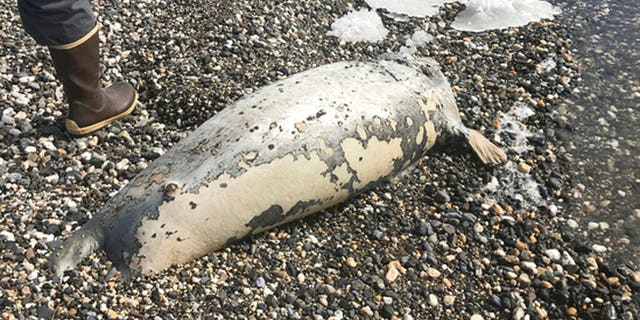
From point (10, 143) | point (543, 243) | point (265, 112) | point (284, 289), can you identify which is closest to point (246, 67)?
point (265, 112)

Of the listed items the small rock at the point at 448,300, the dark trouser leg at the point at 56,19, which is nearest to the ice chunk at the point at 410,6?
the dark trouser leg at the point at 56,19

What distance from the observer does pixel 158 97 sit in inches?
154

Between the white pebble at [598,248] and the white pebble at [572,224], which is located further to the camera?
the white pebble at [572,224]

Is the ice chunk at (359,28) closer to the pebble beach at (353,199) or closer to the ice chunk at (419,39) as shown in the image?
the pebble beach at (353,199)

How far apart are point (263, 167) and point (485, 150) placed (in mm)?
1478

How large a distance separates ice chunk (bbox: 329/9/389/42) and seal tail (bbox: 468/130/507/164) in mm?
1332

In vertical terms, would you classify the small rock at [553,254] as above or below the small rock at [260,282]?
below

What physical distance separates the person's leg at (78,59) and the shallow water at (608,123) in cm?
257

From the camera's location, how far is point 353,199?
3400 mm

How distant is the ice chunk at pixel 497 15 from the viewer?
5074mm

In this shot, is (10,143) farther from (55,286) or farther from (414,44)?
(414,44)

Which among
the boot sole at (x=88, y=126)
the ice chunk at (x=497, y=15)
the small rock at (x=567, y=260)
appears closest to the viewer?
the small rock at (x=567, y=260)

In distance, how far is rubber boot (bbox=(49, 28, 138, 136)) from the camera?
3.25 metres

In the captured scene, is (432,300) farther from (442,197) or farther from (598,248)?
(598,248)
